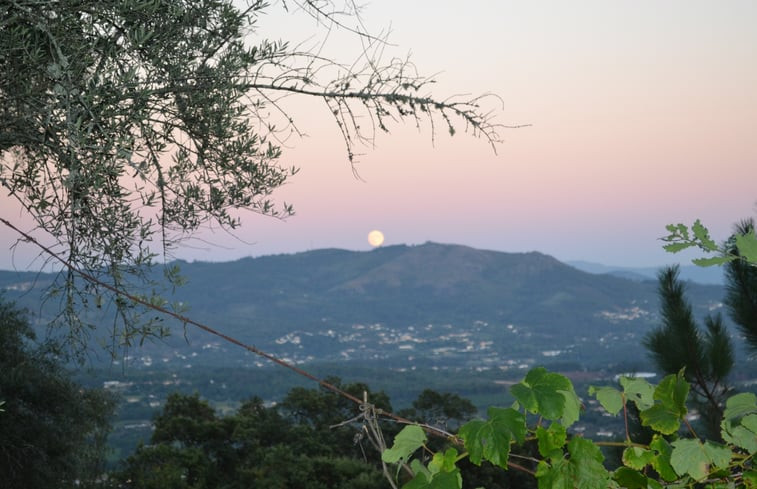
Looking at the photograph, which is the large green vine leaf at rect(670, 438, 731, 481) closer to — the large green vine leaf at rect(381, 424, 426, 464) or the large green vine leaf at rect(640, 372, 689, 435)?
the large green vine leaf at rect(640, 372, 689, 435)

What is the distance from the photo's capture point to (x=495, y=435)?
210cm

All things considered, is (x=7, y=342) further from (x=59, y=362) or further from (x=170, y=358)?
(x=170, y=358)

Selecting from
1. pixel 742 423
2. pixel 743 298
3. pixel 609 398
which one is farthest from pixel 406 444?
pixel 743 298

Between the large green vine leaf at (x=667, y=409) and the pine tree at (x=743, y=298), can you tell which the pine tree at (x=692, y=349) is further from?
the large green vine leaf at (x=667, y=409)

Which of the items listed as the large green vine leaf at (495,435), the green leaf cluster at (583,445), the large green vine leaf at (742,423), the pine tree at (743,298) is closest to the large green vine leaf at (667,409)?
the green leaf cluster at (583,445)

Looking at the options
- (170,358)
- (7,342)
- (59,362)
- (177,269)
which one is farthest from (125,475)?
(170,358)

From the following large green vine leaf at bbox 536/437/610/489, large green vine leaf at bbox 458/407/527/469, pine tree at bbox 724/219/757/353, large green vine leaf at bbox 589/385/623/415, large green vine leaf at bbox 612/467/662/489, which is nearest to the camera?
large green vine leaf at bbox 458/407/527/469

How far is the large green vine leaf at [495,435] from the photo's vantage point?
2059 mm

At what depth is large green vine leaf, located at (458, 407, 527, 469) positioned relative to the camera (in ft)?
6.75

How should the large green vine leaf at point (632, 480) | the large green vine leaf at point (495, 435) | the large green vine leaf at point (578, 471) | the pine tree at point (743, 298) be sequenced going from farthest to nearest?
1. the pine tree at point (743, 298)
2. the large green vine leaf at point (632, 480)
3. the large green vine leaf at point (578, 471)
4. the large green vine leaf at point (495, 435)

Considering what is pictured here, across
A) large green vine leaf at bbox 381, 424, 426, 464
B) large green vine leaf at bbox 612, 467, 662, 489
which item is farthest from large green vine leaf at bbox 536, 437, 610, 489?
large green vine leaf at bbox 381, 424, 426, 464

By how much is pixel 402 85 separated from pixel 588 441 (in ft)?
14.8

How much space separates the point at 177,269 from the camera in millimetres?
6102

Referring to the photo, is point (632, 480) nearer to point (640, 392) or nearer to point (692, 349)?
point (640, 392)
